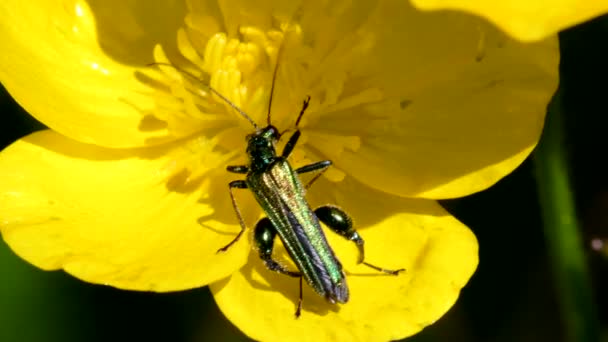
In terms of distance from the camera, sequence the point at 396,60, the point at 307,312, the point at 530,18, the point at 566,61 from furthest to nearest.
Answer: the point at 566,61 < the point at 396,60 < the point at 307,312 < the point at 530,18

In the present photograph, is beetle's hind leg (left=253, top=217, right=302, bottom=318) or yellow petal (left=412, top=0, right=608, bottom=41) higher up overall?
yellow petal (left=412, top=0, right=608, bottom=41)

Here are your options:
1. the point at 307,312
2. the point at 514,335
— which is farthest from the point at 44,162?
the point at 514,335

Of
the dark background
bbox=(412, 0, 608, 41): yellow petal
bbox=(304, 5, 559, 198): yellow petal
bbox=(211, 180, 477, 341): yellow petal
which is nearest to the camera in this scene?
bbox=(412, 0, 608, 41): yellow petal

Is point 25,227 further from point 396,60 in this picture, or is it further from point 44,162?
point 396,60

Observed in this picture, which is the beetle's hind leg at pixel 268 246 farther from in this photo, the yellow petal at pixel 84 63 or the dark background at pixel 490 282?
the dark background at pixel 490 282

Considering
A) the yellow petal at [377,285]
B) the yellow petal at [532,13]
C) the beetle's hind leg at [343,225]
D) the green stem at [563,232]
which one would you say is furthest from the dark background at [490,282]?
the yellow petal at [532,13]

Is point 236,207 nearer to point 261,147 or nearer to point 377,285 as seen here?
point 261,147

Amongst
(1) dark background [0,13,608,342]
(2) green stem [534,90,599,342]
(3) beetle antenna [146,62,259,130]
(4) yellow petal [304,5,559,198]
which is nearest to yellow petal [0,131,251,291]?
(3) beetle antenna [146,62,259,130]

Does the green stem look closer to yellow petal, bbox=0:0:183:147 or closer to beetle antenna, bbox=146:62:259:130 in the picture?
beetle antenna, bbox=146:62:259:130
